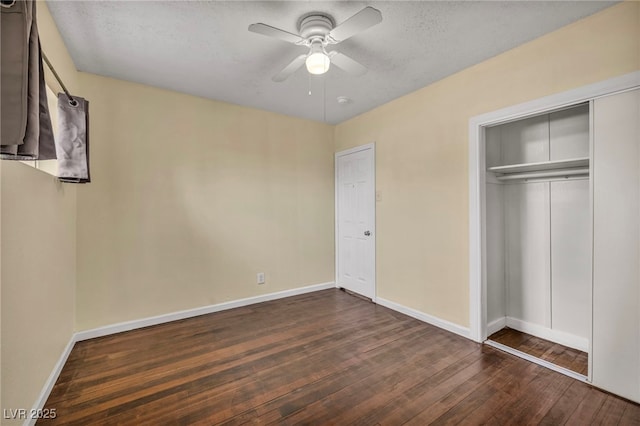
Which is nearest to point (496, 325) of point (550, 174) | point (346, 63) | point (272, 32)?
point (550, 174)

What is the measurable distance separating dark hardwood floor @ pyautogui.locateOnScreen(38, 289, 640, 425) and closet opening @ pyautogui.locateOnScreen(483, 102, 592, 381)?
432 millimetres

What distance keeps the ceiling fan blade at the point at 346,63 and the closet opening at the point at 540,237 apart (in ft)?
4.57

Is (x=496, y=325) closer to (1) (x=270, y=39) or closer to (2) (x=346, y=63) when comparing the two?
(2) (x=346, y=63)

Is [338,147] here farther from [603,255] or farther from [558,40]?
[603,255]

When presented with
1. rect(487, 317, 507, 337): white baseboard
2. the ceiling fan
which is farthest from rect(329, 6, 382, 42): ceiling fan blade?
rect(487, 317, 507, 337): white baseboard

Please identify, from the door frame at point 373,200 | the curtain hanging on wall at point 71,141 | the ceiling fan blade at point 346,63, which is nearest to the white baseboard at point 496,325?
the door frame at point 373,200

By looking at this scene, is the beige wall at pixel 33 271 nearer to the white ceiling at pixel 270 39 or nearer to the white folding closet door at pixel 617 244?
the white ceiling at pixel 270 39

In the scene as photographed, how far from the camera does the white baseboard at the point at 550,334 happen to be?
244 cm

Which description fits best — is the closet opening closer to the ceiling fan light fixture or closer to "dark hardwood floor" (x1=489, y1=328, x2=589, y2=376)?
"dark hardwood floor" (x1=489, y1=328, x2=589, y2=376)

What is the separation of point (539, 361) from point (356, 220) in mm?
2462

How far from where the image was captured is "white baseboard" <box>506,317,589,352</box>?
2442 millimetres

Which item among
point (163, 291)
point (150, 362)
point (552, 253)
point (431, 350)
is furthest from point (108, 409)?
point (552, 253)

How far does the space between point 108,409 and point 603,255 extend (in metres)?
3.41

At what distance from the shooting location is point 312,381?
2.04 m
